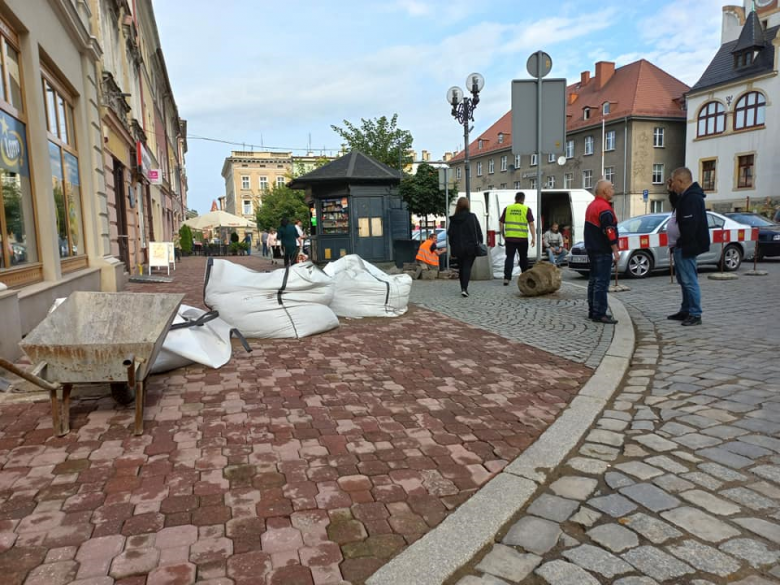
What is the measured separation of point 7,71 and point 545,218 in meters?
18.6

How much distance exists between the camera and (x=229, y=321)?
6.47m

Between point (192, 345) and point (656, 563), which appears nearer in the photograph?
point (656, 563)

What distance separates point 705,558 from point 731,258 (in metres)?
14.1

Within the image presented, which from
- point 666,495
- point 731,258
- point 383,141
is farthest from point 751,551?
point 383,141

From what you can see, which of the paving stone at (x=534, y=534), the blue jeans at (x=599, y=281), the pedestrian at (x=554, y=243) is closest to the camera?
the paving stone at (x=534, y=534)

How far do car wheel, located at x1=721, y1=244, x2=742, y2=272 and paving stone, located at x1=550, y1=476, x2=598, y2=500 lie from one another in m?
13.3

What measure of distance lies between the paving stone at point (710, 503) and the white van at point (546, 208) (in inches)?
521

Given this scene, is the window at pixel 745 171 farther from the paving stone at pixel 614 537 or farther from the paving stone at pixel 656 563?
the paving stone at pixel 656 563

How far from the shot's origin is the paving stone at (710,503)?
2629mm

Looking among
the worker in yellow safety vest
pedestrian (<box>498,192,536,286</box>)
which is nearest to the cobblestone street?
pedestrian (<box>498,192,536,286</box>)

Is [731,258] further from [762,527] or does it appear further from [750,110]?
[750,110]

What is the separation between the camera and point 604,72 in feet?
170

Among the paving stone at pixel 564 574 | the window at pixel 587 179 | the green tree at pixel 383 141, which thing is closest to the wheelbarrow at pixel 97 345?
the paving stone at pixel 564 574

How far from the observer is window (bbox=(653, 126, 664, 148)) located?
45.7 meters
